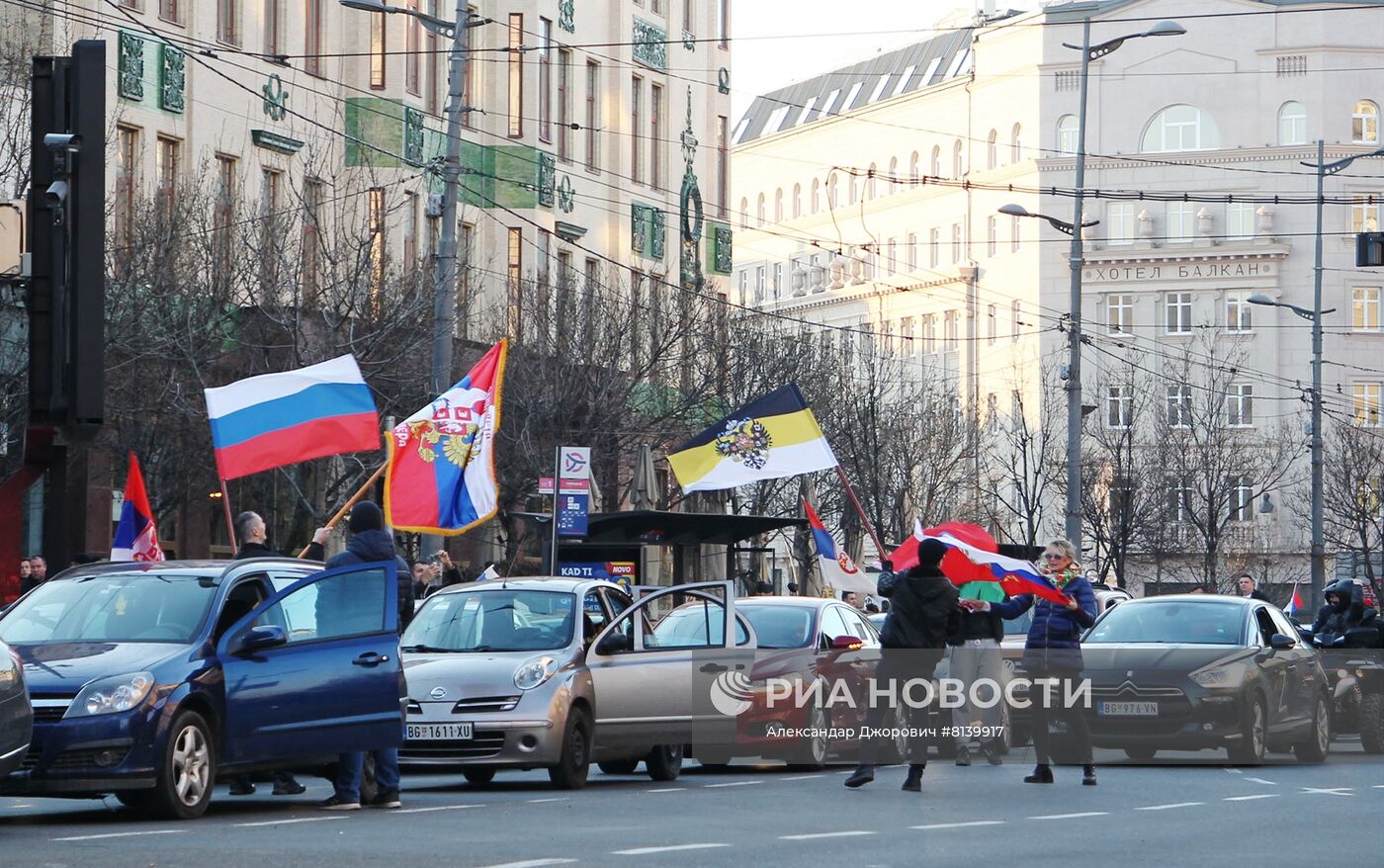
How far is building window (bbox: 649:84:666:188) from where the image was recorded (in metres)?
58.5

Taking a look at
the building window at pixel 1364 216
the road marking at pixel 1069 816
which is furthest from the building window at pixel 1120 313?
the road marking at pixel 1069 816

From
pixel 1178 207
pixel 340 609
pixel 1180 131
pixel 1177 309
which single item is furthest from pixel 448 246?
pixel 1178 207

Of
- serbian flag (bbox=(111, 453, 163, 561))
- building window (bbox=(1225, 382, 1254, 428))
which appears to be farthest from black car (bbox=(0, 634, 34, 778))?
building window (bbox=(1225, 382, 1254, 428))

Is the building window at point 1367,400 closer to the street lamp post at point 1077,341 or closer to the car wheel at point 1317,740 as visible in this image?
the street lamp post at point 1077,341

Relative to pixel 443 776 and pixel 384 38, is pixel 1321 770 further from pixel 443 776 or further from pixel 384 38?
pixel 384 38

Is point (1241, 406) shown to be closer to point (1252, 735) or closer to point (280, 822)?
point (1252, 735)

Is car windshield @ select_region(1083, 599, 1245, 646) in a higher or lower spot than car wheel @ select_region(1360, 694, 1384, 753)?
higher

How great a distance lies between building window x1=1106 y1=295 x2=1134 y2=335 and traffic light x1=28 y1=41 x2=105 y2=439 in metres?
81.0

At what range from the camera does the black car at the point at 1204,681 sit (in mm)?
21984

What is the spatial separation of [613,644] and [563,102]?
117 feet

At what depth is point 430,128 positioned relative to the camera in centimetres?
4662

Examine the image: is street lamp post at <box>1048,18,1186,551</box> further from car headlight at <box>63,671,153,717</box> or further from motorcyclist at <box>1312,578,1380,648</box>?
car headlight at <box>63,671,153,717</box>

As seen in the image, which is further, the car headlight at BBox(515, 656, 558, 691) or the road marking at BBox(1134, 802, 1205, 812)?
the car headlight at BBox(515, 656, 558, 691)

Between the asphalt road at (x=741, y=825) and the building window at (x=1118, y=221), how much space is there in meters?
77.0
